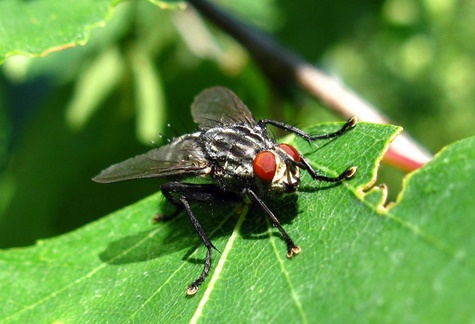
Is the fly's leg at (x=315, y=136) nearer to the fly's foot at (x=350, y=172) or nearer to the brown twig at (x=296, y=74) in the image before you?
the fly's foot at (x=350, y=172)

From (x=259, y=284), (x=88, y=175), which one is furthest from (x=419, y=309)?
(x=88, y=175)

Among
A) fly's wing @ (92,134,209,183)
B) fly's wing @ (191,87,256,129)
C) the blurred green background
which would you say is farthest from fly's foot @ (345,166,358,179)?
the blurred green background

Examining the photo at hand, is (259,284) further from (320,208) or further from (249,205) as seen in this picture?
(249,205)

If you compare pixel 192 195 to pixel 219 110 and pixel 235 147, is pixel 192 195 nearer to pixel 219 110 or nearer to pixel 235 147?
pixel 235 147

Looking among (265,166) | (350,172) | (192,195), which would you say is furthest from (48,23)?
(350,172)

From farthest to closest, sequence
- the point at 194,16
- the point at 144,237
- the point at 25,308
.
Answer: the point at 194,16 < the point at 144,237 < the point at 25,308

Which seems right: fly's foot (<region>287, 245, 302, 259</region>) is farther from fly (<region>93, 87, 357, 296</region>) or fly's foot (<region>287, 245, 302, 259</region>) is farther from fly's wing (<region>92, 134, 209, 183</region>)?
fly's wing (<region>92, 134, 209, 183</region>)

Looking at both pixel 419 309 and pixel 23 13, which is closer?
pixel 419 309
